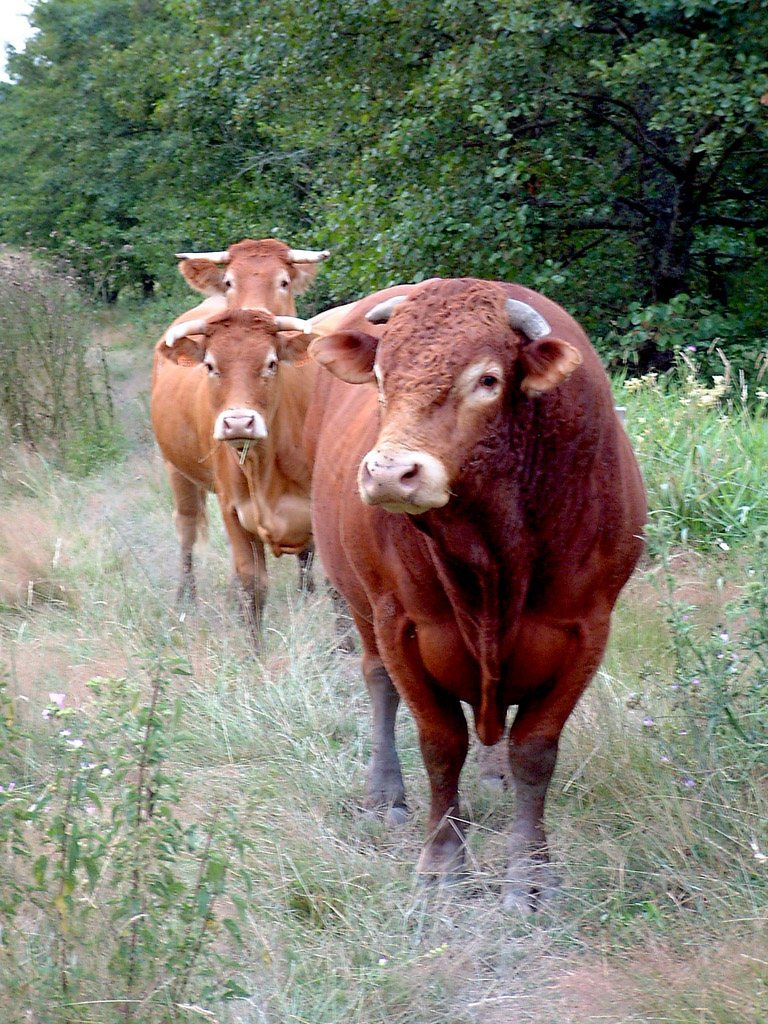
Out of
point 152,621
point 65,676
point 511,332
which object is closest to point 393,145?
point 152,621

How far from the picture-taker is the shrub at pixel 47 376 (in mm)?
10422

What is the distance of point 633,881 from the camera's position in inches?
133

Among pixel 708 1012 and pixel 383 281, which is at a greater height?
pixel 383 281

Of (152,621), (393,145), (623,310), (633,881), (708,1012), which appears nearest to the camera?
(708,1012)

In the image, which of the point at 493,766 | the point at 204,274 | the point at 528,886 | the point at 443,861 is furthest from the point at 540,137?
the point at 528,886

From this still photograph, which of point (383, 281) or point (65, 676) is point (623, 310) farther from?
point (65, 676)

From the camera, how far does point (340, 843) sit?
3625 millimetres

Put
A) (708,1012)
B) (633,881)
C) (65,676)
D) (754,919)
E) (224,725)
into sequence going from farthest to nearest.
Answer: (65,676), (224,725), (633,881), (754,919), (708,1012)

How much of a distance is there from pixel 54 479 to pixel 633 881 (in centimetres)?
714

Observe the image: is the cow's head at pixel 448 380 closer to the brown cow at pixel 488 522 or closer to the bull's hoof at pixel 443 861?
the brown cow at pixel 488 522

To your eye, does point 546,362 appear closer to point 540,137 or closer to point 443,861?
point 443,861

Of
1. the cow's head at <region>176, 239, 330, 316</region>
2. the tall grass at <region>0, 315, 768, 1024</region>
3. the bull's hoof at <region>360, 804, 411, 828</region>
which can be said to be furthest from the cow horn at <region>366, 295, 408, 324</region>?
the cow's head at <region>176, 239, 330, 316</region>

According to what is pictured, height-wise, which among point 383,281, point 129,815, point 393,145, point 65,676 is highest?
point 393,145

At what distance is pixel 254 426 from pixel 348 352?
2.47 meters
